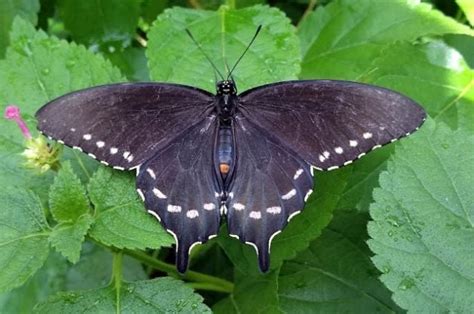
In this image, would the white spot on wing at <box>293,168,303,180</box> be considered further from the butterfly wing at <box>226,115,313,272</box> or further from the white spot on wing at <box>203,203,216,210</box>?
the white spot on wing at <box>203,203,216,210</box>

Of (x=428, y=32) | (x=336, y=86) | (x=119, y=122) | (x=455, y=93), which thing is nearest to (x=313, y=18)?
(x=428, y=32)

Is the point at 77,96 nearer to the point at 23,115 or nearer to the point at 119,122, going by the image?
the point at 119,122

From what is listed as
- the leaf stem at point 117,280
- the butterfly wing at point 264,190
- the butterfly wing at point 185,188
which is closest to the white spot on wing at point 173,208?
the butterfly wing at point 185,188

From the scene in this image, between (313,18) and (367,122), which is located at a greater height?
(313,18)

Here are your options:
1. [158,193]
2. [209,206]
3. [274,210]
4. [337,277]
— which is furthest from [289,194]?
[337,277]

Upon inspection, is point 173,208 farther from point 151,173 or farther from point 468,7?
point 468,7

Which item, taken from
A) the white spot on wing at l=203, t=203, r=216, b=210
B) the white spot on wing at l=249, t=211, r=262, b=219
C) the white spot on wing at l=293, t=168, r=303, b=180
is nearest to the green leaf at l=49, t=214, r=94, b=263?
the white spot on wing at l=203, t=203, r=216, b=210

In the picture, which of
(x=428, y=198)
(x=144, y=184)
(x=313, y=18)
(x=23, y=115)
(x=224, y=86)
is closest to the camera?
(x=428, y=198)
